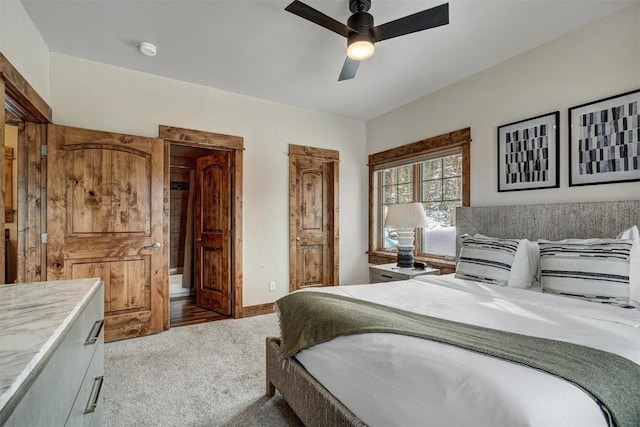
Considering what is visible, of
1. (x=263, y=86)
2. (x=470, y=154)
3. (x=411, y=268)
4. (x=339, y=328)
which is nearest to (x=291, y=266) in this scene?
(x=411, y=268)

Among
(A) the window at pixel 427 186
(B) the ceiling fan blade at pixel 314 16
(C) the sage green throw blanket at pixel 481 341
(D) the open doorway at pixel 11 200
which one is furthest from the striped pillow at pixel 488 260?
(D) the open doorway at pixel 11 200

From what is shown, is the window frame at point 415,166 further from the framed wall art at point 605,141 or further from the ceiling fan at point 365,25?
the ceiling fan at point 365,25

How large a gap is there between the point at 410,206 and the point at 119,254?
3041 mm

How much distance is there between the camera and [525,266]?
2361 millimetres

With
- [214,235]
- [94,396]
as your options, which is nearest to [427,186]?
[214,235]

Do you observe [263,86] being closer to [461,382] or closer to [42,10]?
[42,10]

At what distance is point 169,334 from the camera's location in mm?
3262

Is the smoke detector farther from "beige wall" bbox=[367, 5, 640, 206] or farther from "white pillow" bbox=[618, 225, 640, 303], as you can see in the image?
"white pillow" bbox=[618, 225, 640, 303]

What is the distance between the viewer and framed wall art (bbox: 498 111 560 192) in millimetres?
2678

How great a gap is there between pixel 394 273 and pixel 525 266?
1.29 metres

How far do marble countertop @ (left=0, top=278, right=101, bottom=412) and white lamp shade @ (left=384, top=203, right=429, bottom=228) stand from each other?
275 cm

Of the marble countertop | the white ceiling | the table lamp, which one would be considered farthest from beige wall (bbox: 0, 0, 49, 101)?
the table lamp

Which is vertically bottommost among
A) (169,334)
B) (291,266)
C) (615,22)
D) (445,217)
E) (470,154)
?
(169,334)

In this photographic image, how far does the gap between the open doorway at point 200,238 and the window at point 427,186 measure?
2.20 m
